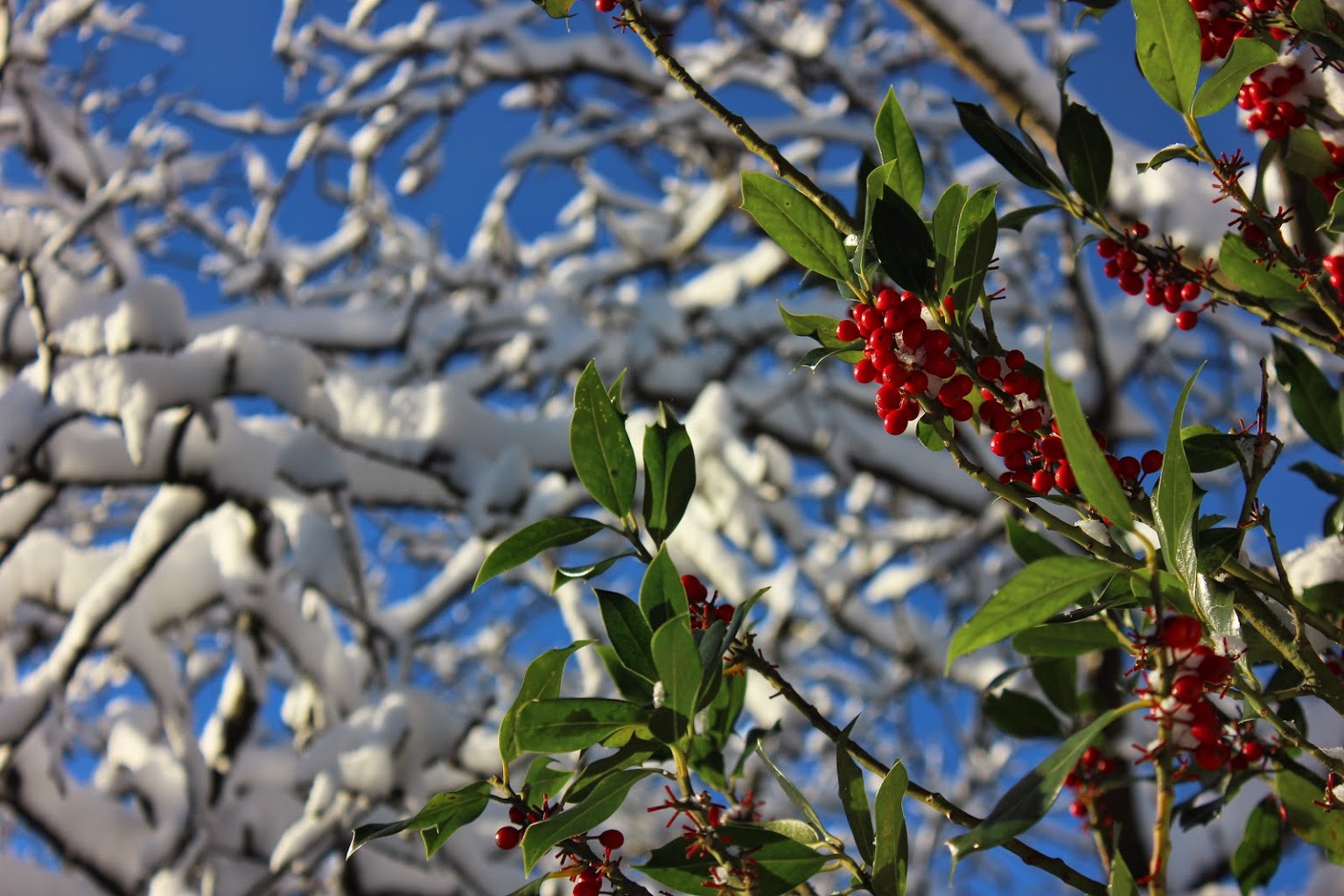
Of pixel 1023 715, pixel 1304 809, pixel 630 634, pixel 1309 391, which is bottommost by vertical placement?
pixel 1023 715

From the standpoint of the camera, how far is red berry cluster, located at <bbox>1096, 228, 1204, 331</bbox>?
682 millimetres

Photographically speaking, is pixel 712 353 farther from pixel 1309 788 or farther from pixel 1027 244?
pixel 1309 788

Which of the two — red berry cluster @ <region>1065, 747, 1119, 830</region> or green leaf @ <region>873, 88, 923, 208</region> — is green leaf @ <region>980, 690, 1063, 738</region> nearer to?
red berry cluster @ <region>1065, 747, 1119, 830</region>

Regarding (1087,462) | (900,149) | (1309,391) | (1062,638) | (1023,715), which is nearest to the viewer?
(1087,462)

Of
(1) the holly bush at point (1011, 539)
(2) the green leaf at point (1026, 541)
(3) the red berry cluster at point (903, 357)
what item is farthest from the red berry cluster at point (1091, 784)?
(3) the red berry cluster at point (903, 357)

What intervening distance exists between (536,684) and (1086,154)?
1.76ft

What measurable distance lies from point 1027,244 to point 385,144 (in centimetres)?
276

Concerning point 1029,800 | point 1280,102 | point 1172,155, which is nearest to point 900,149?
point 1172,155

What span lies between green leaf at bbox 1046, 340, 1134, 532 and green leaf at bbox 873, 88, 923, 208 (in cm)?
24

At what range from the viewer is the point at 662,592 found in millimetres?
576

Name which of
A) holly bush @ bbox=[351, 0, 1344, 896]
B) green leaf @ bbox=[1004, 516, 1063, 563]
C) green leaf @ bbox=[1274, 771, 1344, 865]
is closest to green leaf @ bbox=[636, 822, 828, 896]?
holly bush @ bbox=[351, 0, 1344, 896]

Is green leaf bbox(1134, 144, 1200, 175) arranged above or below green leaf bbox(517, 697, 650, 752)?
above

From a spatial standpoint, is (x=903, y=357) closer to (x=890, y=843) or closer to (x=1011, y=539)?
(x=1011, y=539)

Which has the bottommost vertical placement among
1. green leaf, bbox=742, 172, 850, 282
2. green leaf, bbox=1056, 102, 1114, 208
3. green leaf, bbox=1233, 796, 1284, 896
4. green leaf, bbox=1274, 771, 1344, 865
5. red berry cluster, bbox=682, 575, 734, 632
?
green leaf, bbox=1233, 796, 1284, 896
